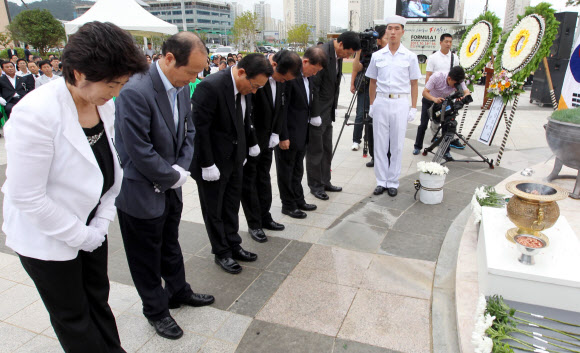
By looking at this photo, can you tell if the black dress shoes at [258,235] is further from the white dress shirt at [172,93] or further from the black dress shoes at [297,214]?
the white dress shirt at [172,93]

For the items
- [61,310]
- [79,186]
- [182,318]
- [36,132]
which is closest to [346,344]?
[182,318]

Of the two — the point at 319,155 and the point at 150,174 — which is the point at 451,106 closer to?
the point at 319,155

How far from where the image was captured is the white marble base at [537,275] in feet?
7.38

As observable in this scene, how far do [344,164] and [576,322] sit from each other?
13.7 ft

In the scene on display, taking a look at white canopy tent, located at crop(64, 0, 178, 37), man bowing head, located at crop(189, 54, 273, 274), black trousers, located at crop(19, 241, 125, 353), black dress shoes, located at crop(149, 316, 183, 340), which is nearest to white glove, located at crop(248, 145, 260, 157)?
man bowing head, located at crop(189, 54, 273, 274)

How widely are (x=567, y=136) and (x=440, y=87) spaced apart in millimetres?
2423

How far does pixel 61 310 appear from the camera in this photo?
165cm

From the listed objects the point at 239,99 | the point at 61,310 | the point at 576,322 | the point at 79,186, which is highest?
the point at 239,99

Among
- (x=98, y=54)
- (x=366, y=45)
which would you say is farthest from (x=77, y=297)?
(x=366, y=45)

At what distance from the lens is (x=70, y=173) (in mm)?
1483

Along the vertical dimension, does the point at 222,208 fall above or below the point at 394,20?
below

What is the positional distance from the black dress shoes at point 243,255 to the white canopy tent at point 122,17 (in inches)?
337

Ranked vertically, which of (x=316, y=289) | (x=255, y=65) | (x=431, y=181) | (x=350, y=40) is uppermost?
(x=350, y=40)

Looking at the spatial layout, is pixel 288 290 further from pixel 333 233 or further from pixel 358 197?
pixel 358 197
